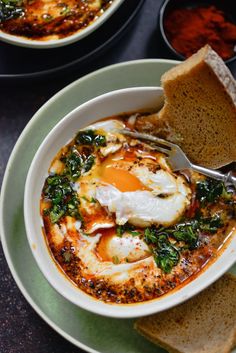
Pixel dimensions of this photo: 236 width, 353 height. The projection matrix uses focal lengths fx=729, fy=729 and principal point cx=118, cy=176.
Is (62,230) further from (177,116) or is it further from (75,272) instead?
(177,116)

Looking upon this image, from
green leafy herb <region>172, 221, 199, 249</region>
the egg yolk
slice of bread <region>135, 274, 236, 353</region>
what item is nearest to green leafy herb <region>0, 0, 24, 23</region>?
the egg yolk

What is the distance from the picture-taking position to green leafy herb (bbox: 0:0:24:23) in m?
3.97

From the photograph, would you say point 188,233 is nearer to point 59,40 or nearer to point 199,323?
point 199,323

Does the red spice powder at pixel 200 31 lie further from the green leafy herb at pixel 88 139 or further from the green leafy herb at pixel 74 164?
the green leafy herb at pixel 74 164

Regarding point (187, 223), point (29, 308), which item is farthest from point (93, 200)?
point (29, 308)

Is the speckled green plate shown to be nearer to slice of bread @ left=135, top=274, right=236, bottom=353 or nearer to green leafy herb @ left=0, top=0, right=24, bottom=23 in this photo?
slice of bread @ left=135, top=274, right=236, bottom=353

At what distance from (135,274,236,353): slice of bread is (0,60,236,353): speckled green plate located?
0.11 meters

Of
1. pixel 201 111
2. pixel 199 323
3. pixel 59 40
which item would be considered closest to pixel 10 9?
pixel 59 40

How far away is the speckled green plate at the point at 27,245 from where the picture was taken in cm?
372

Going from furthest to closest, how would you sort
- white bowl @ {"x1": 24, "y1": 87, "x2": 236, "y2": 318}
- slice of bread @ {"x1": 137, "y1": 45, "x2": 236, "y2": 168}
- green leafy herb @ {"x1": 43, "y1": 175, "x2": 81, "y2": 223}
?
green leafy herb @ {"x1": 43, "y1": 175, "x2": 81, "y2": 223}
white bowl @ {"x1": 24, "y1": 87, "x2": 236, "y2": 318}
slice of bread @ {"x1": 137, "y1": 45, "x2": 236, "y2": 168}

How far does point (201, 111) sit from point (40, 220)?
38.0 inches

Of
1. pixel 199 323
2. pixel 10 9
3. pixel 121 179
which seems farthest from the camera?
pixel 10 9

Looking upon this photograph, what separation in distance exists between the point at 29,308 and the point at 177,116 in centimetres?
133

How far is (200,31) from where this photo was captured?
13.4ft
